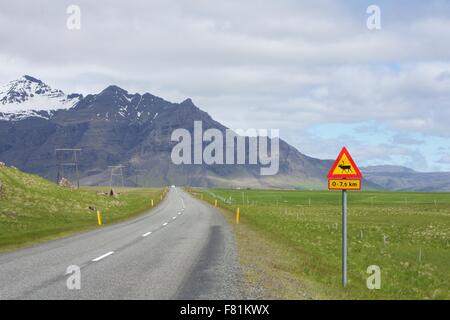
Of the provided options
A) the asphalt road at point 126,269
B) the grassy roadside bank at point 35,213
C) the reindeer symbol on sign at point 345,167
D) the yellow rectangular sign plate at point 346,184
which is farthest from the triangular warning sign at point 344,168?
the grassy roadside bank at point 35,213

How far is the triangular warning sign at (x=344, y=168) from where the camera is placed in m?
12.5

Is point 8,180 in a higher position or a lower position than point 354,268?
higher

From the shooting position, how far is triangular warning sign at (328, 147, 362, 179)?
41.0 ft

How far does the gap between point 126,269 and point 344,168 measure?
6.48m

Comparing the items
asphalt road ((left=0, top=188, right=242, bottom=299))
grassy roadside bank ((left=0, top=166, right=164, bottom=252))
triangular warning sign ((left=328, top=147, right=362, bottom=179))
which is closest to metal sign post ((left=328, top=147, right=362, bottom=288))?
triangular warning sign ((left=328, top=147, right=362, bottom=179))

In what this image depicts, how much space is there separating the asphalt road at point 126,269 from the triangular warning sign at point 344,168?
3575mm

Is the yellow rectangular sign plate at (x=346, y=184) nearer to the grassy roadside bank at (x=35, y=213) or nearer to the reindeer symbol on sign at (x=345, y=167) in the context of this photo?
the reindeer symbol on sign at (x=345, y=167)

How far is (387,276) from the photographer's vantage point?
18.7 m

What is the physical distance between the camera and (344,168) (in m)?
12.6

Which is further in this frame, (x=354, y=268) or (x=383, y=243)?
(x=383, y=243)
